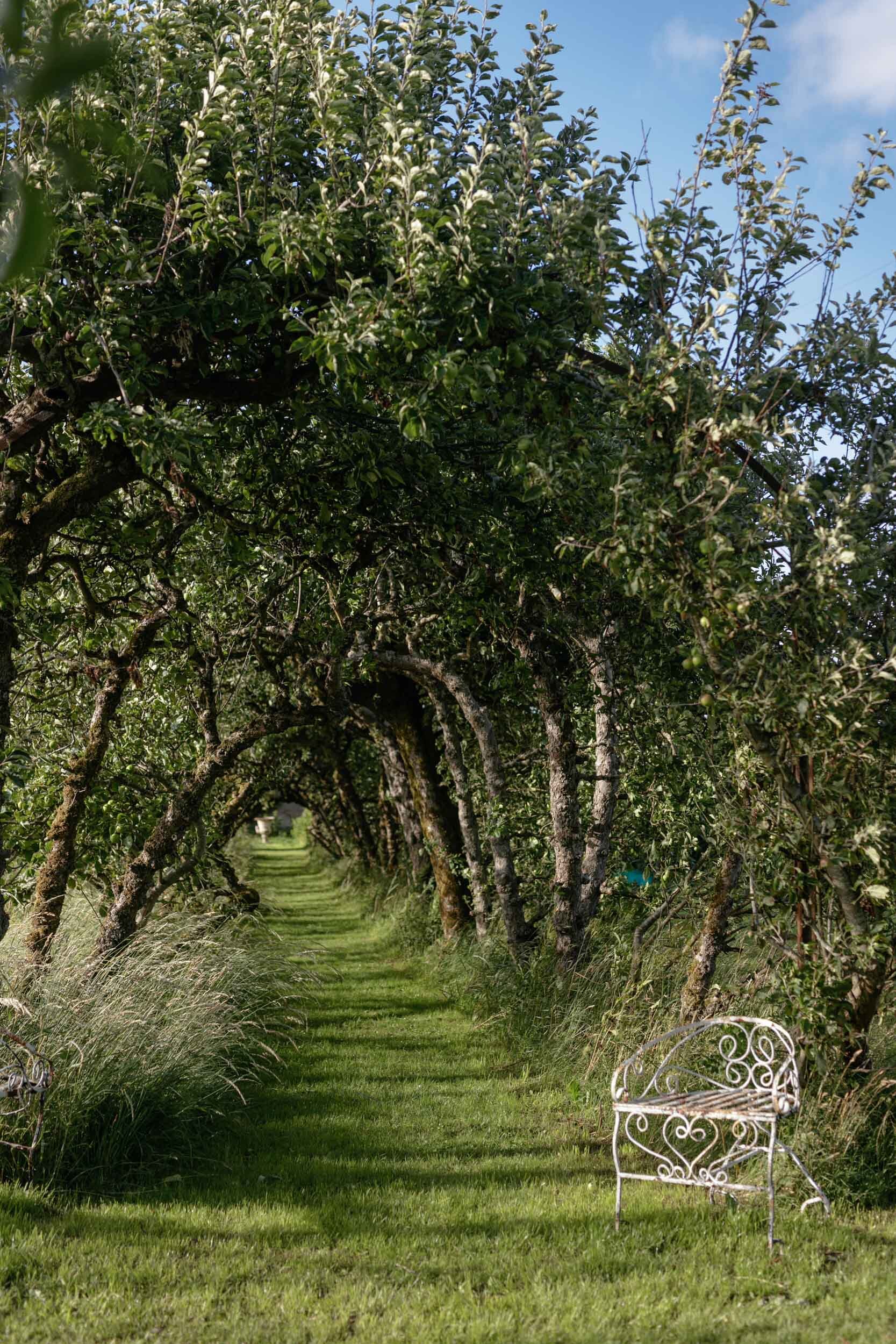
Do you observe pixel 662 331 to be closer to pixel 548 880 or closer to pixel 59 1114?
pixel 59 1114

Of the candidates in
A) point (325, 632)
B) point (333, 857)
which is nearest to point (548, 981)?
point (325, 632)

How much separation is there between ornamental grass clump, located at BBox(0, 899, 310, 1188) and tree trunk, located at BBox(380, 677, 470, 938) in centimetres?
480

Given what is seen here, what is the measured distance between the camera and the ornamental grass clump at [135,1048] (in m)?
6.16

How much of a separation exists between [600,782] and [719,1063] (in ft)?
10.8

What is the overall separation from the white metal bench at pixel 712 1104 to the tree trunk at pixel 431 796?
7.11m

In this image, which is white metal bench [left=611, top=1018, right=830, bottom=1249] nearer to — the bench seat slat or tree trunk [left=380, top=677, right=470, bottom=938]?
the bench seat slat

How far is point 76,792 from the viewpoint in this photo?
360 inches

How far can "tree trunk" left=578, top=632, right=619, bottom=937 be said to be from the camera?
29.7 feet

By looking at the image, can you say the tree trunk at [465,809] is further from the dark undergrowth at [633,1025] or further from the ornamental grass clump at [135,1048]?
the ornamental grass clump at [135,1048]

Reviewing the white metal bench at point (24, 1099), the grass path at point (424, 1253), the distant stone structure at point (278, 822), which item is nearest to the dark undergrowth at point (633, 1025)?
Result: the grass path at point (424, 1253)

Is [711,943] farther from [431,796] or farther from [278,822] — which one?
[278,822]

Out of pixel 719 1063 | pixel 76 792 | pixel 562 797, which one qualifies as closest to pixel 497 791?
pixel 562 797

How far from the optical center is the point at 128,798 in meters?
10.2

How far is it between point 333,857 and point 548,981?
24963mm
